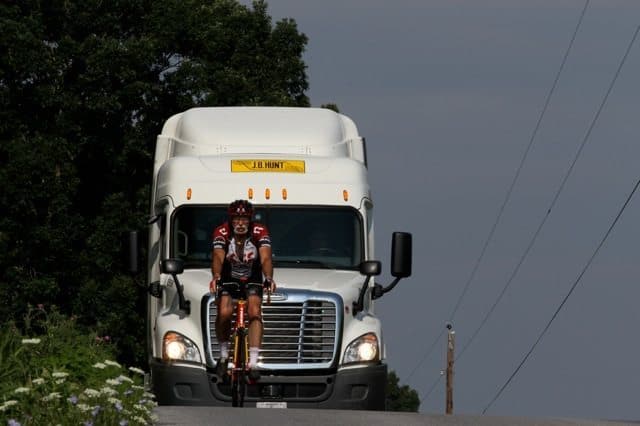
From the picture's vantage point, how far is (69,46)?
142ft

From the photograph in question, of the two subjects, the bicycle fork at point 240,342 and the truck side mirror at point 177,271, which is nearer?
the bicycle fork at point 240,342

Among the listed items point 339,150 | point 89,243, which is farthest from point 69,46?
point 339,150

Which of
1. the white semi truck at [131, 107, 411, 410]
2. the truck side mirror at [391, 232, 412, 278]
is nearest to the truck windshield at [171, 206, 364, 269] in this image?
the white semi truck at [131, 107, 411, 410]

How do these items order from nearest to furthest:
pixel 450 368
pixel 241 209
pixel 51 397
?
pixel 51 397
pixel 241 209
pixel 450 368

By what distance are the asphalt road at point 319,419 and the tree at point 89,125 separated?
24513 mm

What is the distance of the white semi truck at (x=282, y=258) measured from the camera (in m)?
18.3

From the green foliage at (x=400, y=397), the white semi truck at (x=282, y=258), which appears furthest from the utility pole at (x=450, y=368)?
the green foliage at (x=400, y=397)

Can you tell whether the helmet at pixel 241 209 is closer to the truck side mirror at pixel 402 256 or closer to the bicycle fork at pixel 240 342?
the bicycle fork at pixel 240 342

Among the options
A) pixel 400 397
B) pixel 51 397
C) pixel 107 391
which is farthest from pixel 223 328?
pixel 400 397

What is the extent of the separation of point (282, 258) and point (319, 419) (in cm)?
427

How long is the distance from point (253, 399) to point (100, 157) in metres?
27.2

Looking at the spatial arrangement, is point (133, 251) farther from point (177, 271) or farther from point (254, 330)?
point (254, 330)

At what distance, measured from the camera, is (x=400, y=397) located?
158 m

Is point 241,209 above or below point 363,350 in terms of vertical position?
above
